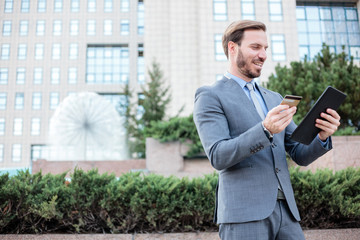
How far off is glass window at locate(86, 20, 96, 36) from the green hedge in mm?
42019

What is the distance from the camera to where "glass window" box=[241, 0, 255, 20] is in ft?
102

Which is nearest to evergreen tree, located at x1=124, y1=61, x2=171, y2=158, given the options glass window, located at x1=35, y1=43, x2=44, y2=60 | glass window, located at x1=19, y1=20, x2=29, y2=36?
glass window, located at x1=19, y1=20, x2=29, y2=36

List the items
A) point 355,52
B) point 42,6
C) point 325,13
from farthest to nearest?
point 42,6, point 325,13, point 355,52

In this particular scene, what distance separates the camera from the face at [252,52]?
2.26 m

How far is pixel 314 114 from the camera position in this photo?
2131 mm

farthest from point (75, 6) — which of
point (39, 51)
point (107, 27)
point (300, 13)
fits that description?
point (300, 13)

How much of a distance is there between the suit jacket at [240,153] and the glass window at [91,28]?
146 feet

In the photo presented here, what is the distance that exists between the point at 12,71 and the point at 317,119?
46971 mm

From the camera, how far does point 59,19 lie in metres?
43.3

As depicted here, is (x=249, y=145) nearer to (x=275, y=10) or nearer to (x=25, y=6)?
→ (x=275, y=10)

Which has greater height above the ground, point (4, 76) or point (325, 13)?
point (325, 13)

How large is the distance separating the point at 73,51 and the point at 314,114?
45315 mm

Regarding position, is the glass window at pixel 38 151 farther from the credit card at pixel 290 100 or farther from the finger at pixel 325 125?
the credit card at pixel 290 100

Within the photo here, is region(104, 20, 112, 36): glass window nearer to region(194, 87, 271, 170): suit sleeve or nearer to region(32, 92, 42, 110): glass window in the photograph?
region(32, 92, 42, 110): glass window
